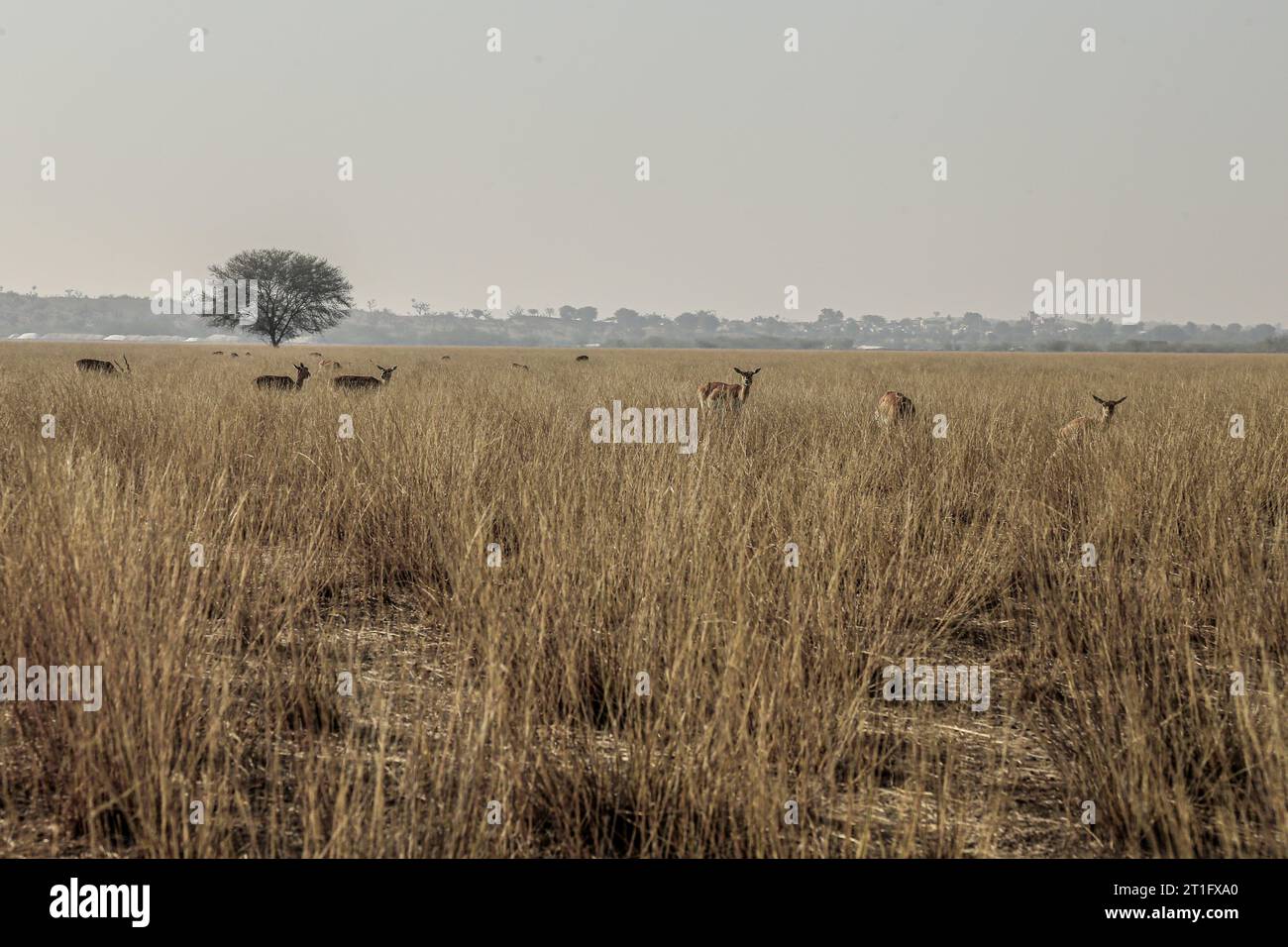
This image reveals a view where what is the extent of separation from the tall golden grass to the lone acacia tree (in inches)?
1939

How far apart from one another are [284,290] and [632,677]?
5317cm

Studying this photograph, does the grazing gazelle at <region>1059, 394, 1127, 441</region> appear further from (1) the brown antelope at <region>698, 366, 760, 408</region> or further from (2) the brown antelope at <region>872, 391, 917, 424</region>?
(1) the brown antelope at <region>698, 366, 760, 408</region>

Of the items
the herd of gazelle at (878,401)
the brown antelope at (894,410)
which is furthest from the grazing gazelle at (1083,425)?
the brown antelope at (894,410)

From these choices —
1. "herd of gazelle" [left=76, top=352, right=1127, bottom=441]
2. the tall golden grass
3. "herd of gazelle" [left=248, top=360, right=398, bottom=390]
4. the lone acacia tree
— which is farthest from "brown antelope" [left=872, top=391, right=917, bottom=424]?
the lone acacia tree

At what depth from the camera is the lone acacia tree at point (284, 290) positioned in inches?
1961

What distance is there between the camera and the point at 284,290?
50.2 meters

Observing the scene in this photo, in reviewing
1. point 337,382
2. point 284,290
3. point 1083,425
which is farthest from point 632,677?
point 284,290

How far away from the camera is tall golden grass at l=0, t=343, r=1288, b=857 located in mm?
2111
